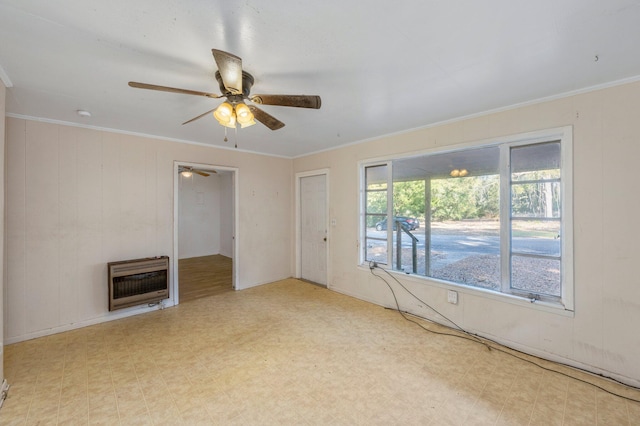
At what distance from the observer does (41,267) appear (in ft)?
9.78

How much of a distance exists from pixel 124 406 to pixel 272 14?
2.83m

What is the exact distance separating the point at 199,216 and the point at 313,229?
4.42 metres

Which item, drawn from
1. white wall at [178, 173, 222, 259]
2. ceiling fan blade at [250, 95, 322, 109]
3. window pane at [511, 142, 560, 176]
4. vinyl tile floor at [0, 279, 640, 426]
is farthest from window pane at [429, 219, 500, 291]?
white wall at [178, 173, 222, 259]

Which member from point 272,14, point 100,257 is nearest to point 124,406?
point 100,257

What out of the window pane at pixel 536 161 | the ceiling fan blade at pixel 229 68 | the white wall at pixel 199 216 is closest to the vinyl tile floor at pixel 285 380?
the window pane at pixel 536 161

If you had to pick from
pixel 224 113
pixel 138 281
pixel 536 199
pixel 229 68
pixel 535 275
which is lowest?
pixel 138 281

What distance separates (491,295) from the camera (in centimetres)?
279

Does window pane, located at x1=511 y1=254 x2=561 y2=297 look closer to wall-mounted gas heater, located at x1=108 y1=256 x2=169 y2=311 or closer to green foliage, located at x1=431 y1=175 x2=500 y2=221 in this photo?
green foliage, located at x1=431 y1=175 x2=500 y2=221

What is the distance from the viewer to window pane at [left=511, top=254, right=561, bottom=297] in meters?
2.53

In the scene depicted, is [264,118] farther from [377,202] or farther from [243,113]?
[377,202]

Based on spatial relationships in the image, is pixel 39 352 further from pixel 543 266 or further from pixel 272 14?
pixel 543 266

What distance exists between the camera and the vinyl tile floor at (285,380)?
5.91ft

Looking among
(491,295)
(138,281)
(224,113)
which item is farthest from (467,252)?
(138,281)

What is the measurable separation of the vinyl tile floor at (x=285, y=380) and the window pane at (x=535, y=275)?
69 cm
